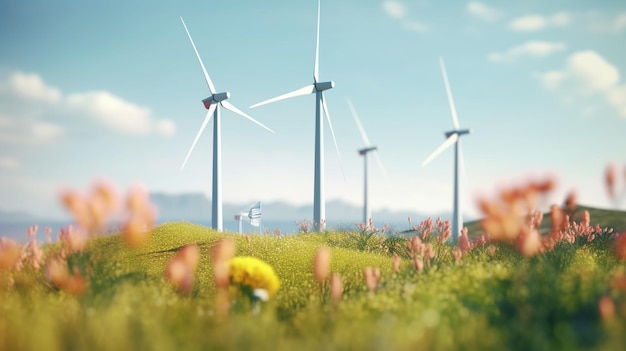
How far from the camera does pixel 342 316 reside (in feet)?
21.9

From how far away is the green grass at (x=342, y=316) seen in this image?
4.88m

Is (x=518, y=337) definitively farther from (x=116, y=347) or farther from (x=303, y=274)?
(x=303, y=274)

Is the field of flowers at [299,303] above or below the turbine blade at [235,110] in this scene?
below

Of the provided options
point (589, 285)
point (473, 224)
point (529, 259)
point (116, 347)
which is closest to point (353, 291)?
point (529, 259)

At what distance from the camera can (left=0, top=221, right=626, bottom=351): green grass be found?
4883mm

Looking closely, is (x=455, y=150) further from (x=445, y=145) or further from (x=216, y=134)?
(x=216, y=134)

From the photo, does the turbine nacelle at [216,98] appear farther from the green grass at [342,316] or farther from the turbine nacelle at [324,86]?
the green grass at [342,316]

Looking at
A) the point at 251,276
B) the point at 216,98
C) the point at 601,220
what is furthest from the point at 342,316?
the point at 601,220

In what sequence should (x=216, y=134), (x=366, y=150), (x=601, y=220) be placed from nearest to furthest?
(x=216, y=134) → (x=601, y=220) → (x=366, y=150)

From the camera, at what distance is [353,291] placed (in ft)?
31.8

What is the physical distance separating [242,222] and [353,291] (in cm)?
1560

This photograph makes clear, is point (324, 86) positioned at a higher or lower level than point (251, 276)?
higher

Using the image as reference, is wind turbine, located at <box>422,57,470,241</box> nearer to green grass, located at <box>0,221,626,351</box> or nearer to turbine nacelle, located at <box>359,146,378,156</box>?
turbine nacelle, located at <box>359,146,378,156</box>

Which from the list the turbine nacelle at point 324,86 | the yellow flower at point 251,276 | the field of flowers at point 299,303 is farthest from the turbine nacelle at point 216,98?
the yellow flower at point 251,276
